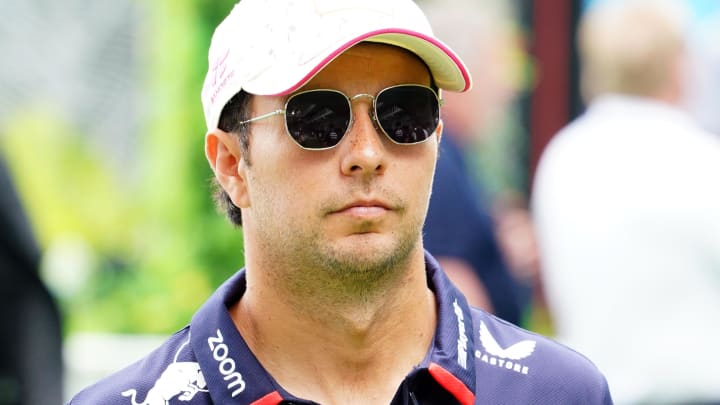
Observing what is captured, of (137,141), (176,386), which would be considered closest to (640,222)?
(176,386)

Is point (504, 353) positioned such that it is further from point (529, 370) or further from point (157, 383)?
point (157, 383)

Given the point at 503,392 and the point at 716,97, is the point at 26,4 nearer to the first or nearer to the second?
the point at 716,97

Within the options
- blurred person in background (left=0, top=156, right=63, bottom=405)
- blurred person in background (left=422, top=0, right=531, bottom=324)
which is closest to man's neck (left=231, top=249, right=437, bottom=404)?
blurred person in background (left=422, top=0, right=531, bottom=324)

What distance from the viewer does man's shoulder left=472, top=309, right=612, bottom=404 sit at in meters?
2.67

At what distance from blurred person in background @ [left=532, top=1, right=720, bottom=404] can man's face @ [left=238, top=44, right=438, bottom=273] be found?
2.15 meters

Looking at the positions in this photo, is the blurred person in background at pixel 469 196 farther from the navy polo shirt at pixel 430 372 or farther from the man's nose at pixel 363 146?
the man's nose at pixel 363 146

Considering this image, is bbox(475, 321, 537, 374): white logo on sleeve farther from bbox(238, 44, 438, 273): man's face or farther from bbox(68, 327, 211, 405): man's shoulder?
bbox(68, 327, 211, 405): man's shoulder

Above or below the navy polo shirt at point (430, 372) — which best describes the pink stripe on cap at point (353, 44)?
above

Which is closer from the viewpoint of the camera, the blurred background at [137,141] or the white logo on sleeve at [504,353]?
the white logo on sleeve at [504,353]

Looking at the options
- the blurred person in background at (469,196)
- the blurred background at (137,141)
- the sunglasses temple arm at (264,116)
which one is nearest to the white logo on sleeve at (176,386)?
the sunglasses temple arm at (264,116)

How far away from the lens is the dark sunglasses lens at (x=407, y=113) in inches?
103

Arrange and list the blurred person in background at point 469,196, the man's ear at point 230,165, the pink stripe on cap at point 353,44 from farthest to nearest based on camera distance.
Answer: the blurred person in background at point 469,196 → the man's ear at point 230,165 → the pink stripe on cap at point 353,44

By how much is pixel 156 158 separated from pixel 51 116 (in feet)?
2.05

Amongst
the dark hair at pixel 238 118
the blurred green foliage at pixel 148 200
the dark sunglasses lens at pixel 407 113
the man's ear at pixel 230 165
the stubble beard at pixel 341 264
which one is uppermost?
the dark sunglasses lens at pixel 407 113
